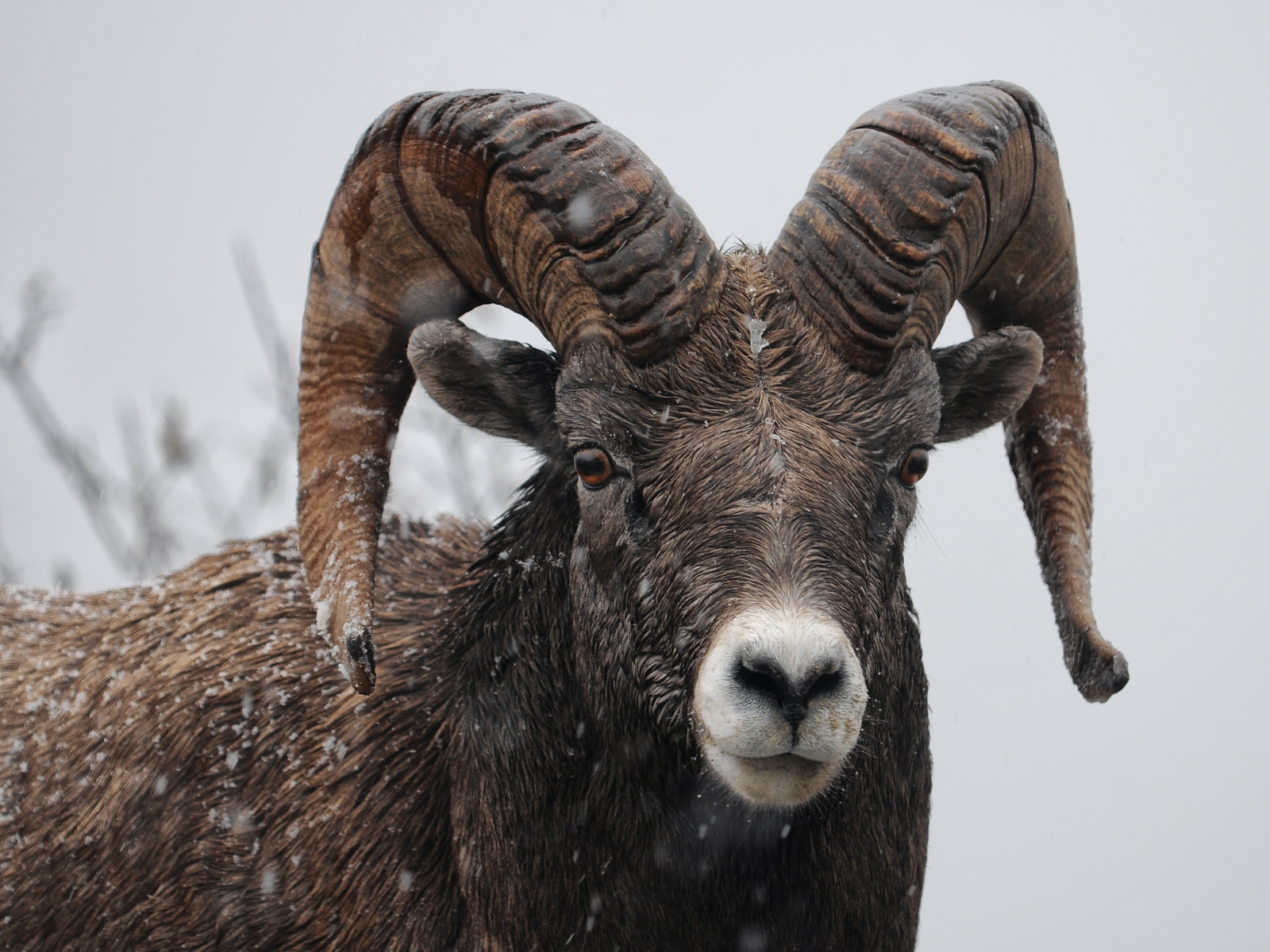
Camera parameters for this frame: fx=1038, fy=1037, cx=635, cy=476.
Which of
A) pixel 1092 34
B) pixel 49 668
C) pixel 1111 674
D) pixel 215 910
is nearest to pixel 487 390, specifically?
pixel 215 910

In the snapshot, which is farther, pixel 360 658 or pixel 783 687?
pixel 360 658

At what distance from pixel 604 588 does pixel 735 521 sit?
1.84ft

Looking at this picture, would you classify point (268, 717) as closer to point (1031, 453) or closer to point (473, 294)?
point (473, 294)

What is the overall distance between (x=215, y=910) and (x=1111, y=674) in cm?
330

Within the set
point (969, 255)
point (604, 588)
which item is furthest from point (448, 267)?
point (969, 255)

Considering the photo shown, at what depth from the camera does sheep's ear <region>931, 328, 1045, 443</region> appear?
3770 millimetres

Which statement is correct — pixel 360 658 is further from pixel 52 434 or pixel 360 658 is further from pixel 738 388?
pixel 52 434

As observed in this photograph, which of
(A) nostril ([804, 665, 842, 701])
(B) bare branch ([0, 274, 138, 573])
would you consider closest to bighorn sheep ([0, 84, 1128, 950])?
(A) nostril ([804, 665, 842, 701])

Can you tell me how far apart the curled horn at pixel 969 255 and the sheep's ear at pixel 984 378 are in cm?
22

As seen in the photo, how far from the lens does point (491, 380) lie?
3650 mm

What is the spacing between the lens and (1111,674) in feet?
11.8

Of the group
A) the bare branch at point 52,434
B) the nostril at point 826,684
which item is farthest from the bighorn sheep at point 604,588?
the bare branch at point 52,434

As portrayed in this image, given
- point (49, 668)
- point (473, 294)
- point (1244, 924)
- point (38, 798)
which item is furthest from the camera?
point (1244, 924)

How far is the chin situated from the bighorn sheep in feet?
0.05
